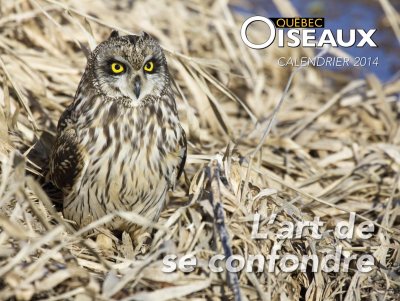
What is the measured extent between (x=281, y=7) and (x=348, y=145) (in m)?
2.15

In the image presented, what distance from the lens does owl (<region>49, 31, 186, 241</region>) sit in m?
4.77

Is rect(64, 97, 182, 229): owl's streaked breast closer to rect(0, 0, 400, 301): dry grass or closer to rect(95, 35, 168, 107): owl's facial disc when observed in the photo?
rect(95, 35, 168, 107): owl's facial disc

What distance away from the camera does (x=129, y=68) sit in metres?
4.73

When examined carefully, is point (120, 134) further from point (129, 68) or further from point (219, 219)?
point (219, 219)

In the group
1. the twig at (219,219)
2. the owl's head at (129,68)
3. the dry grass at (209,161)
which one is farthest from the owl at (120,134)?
the twig at (219,219)

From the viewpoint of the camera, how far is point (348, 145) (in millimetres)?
6434

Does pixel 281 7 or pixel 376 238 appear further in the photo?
pixel 281 7

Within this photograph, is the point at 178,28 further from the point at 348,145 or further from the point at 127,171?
the point at 127,171

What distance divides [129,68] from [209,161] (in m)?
0.94

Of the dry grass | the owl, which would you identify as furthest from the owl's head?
the dry grass

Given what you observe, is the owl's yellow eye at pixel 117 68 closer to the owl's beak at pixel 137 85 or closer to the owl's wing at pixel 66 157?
the owl's beak at pixel 137 85

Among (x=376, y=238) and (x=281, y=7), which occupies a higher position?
(x=281, y=7)

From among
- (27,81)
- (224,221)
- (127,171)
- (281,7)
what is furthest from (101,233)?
(281,7)

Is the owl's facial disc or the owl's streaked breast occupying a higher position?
the owl's facial disc
